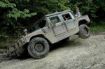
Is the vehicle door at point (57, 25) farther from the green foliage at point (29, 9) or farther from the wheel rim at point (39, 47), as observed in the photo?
the green foliage at point (29, 9)

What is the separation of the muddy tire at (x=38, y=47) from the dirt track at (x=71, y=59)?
0.24m

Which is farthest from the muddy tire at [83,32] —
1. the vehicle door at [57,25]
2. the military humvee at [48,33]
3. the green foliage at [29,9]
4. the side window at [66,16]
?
the green foliage at [29,9]

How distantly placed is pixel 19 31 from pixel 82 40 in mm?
3957

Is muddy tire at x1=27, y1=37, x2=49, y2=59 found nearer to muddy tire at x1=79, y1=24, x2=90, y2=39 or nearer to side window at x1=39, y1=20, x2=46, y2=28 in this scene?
side window at x1=39, y1=20, x2=46, y2=28

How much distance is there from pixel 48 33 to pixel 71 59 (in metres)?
1.81

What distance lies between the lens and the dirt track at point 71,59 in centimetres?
989

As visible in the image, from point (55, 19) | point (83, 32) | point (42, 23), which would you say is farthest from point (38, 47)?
point (83, 32)

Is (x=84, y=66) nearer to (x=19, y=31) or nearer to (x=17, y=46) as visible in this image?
(x=17, y=46)

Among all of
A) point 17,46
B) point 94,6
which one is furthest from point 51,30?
point 94,6

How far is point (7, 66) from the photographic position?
10648 mm

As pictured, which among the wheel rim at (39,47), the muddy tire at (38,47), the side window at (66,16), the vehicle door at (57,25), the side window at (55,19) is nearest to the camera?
the muddy tire at (38,47)

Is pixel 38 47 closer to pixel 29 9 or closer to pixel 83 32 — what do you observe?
pixel 83 32

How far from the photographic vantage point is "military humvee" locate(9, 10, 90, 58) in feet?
36.6

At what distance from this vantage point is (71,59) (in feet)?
34.3
